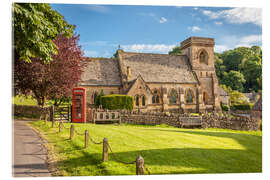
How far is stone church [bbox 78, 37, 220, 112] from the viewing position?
22344 mm

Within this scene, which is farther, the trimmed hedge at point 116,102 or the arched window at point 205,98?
the arched window at point 205,98

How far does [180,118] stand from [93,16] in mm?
10546

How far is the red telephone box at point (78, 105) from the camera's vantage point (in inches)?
477

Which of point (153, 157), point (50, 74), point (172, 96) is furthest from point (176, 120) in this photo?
point (172, 96)

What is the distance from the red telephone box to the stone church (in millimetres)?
8754

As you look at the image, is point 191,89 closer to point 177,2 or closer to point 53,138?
point 177,2

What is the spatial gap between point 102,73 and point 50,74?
11042mm

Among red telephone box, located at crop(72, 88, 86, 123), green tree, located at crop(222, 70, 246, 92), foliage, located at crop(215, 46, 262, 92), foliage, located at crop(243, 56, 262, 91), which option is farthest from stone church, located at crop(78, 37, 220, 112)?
foliage, located at crop(243, 56, 262, 91)

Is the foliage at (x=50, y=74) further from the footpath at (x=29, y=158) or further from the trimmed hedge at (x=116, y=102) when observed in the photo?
the footpath at (x=29, y=158)

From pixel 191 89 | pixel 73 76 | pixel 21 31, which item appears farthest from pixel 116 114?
pixel 191 89

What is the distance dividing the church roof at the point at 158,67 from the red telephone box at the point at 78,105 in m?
11.7

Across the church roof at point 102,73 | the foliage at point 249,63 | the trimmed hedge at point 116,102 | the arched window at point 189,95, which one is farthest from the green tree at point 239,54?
the church roof at point 102,73

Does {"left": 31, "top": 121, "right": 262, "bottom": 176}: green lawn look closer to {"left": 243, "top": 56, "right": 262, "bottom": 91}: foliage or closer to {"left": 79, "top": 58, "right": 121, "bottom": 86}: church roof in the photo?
{"left": 243, "top": 56, "right": 262, "bottom": 91}: foliage

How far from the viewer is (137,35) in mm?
9562
